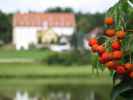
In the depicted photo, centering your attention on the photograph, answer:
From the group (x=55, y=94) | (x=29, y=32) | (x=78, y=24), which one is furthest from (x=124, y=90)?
(x=78, y=24)

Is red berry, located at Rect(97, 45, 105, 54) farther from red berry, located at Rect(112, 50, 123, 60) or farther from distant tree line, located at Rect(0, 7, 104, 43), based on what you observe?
distant tree line, located at Rect(0, 7, 104, 43)

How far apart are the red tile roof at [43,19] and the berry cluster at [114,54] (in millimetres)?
100669

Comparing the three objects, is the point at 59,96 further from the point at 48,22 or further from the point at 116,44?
the point at 48,22

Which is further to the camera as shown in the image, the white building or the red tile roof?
the red tile roof

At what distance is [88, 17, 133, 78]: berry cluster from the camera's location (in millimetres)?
2506

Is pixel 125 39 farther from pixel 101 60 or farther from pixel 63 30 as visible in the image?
pixel 63 30

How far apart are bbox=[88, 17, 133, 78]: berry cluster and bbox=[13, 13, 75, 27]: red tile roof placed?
3963 inches

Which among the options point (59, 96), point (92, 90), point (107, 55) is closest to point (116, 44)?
point (107, 55)

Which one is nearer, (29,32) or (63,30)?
(29,32)

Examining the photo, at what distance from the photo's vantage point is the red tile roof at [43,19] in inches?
4077

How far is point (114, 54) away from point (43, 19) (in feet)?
335

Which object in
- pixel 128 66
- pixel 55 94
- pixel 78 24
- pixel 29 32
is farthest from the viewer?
pixel 78 24

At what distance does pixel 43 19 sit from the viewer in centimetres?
10431

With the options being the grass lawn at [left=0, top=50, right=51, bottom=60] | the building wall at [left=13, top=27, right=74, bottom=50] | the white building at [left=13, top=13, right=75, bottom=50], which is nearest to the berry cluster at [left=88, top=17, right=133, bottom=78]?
the grass lawn at [left=0, top=50, right=51, bottom=60]
